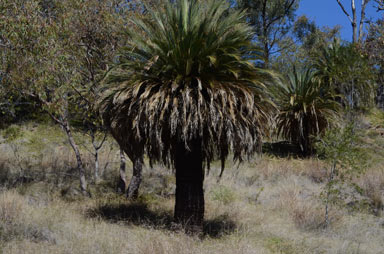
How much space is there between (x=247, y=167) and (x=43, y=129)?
35.6 feet

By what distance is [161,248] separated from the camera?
693cm

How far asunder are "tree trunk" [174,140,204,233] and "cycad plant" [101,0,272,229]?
0.07 feet

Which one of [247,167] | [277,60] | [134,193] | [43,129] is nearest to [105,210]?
[134,193]

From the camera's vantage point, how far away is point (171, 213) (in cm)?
1132

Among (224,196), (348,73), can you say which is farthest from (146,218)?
(348,73)

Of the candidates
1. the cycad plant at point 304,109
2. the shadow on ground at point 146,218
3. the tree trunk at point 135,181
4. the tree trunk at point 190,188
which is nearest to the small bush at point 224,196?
the shadow on ground at point 146,218

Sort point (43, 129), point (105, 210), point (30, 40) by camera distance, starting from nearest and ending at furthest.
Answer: point (30, 40) < point (105, 210) < point (43, 129)

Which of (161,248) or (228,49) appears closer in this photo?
(161,248)

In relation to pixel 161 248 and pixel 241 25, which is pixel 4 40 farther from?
pixel 161 248

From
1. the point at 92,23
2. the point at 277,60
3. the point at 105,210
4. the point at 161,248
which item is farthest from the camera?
the point at 277,60

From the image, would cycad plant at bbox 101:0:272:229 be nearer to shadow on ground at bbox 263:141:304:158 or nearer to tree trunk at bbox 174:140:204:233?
tree trunk at bbox 174:140:204:233

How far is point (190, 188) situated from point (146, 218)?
6.87 ft

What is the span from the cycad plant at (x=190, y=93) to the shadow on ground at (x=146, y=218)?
886 millimetres

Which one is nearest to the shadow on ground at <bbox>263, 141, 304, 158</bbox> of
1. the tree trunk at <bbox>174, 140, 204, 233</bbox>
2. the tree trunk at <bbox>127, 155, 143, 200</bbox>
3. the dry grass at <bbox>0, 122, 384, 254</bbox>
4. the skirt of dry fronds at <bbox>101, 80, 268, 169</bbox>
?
the dry grass at <bbox>0, 122, 384, 254</bbox>
